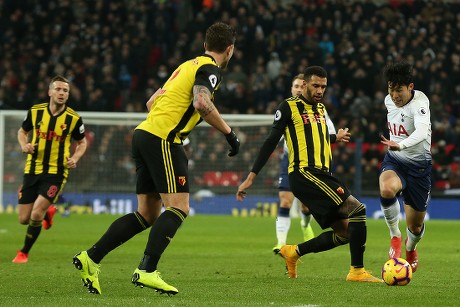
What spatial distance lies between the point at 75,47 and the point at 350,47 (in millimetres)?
7731

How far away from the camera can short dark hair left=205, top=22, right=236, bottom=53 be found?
7691 mm

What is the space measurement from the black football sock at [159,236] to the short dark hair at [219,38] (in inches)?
53.3

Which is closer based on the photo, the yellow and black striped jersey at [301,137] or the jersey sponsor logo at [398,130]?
the yellow and black striped jersey at [301,137]

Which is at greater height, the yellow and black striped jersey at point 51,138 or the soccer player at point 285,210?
the yellow and black striped jersey at point 51,138

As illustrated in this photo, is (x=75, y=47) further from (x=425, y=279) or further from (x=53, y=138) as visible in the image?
(x=425, y=279)

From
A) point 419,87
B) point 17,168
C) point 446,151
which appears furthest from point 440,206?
point 17,168

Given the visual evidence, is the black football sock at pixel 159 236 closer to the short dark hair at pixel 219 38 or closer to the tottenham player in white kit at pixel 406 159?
the short dark hair at pixel 219 38

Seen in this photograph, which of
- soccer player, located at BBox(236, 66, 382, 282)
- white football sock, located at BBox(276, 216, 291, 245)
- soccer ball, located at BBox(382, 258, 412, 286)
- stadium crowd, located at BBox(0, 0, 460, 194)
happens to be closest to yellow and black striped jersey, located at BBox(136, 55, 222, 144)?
soccer player, located at BBox(236, 66, 382, 282)

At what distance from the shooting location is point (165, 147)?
24.9 ft

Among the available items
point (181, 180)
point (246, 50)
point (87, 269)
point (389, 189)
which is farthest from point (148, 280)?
point (246, 50)

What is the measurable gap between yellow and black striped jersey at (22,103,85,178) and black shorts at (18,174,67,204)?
64 millimetres

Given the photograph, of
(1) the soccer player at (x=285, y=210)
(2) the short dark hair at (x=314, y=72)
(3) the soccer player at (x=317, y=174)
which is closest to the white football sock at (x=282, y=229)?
(1) the soccer player at (x=285, y=210)

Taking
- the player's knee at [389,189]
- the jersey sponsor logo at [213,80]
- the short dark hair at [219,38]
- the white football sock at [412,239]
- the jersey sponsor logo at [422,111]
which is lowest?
the white football sock at [412,239]

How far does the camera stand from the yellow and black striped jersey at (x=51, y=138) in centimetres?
1195
